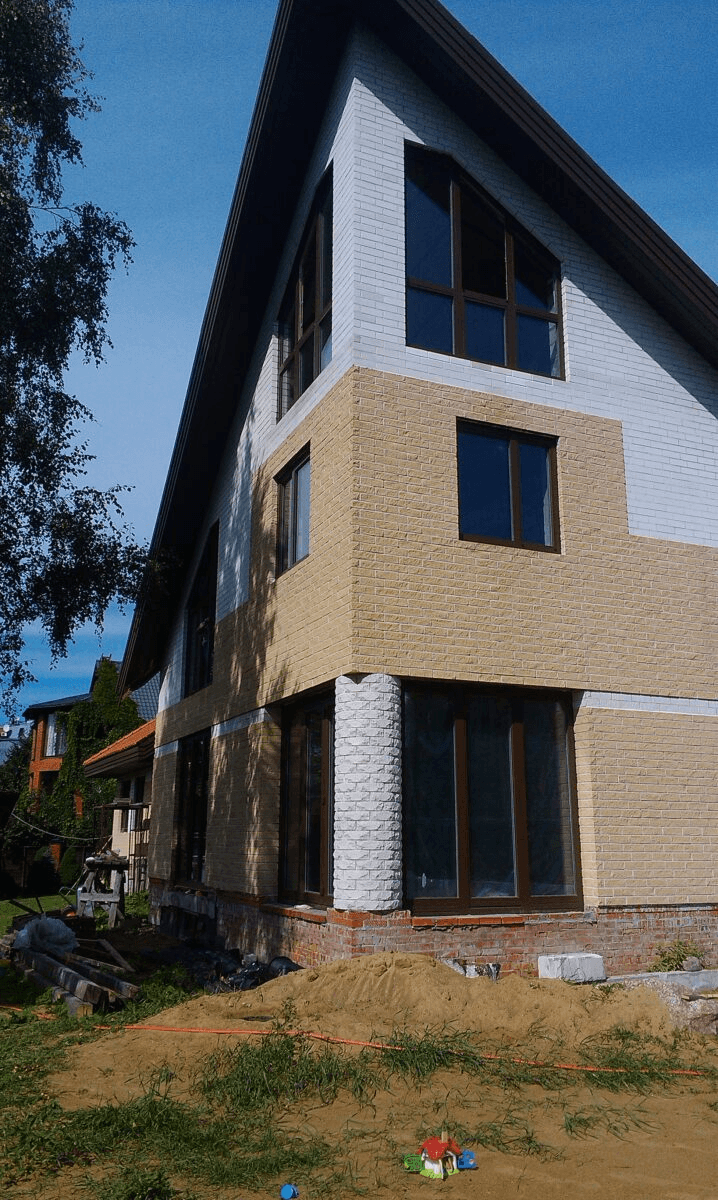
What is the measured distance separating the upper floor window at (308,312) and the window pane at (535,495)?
2681mm

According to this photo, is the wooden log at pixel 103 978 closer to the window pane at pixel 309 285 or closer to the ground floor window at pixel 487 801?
the ground floor window at pixel 487 801

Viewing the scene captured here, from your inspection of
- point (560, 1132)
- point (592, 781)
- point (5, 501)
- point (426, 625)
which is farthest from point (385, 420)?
point (560, 1132)

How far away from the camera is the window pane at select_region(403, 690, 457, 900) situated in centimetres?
Answer: 969

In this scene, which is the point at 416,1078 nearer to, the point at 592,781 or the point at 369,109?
the point at 592,781

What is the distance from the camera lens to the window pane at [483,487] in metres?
10.8

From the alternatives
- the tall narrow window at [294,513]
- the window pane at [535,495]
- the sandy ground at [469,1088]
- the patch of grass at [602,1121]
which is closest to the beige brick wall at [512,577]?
the window pane at [535,495]

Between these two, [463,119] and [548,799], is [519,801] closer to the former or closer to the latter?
[548,799]

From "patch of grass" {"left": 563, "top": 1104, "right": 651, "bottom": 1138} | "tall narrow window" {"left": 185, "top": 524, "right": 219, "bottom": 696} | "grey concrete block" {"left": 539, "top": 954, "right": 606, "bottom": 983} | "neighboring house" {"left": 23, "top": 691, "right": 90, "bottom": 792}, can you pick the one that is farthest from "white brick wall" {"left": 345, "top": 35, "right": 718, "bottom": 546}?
"neighboring house" {"left": 23, "top": 691, "right": 90, "bottom": 792}

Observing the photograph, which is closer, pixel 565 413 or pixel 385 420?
pixel 385 420

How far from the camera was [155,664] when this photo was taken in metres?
21.2

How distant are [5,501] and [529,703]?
24.7 ft

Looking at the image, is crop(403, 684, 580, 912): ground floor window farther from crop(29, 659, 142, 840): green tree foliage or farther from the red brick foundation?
crop(29, 659, 142, 840): green tree foliage

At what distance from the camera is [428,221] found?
37.9 ft

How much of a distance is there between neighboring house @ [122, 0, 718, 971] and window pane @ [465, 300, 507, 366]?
4 centimetres
